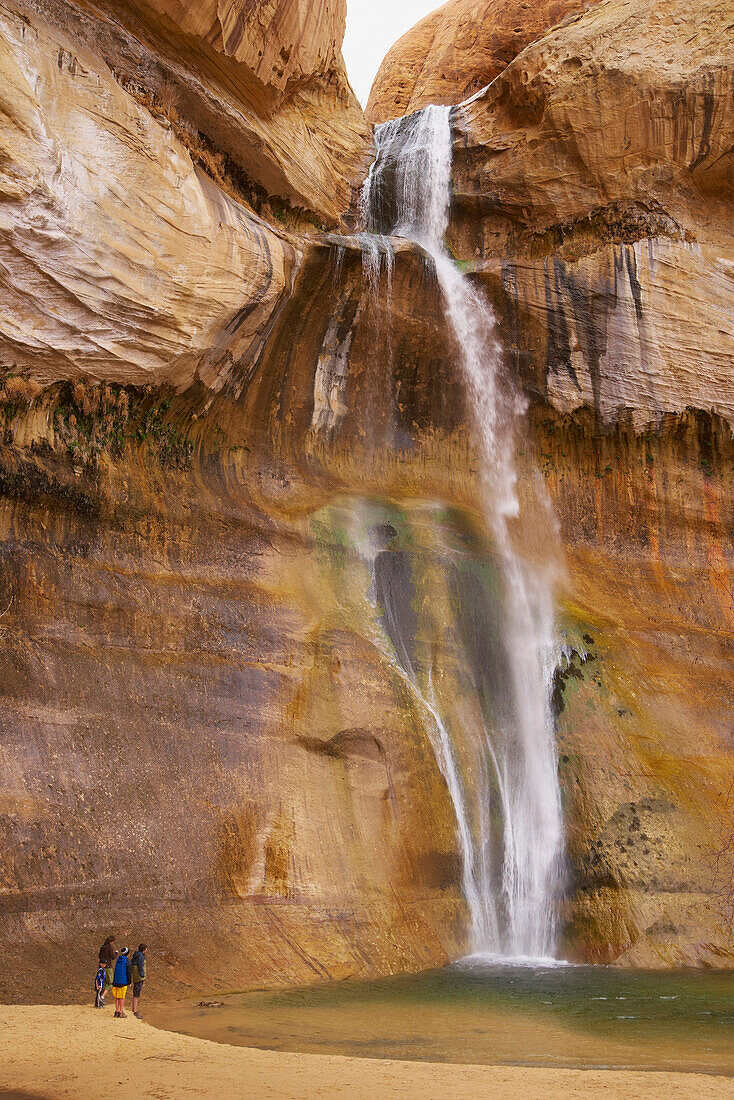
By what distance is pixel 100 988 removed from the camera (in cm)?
871

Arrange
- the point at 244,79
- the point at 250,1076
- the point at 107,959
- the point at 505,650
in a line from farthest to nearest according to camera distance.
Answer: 1. the point at 505,650
2. the point at 244,79
3. the point at 107,959
4. the point at 250,1076

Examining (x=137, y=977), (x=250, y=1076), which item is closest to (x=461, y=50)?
(x=137, y=977)

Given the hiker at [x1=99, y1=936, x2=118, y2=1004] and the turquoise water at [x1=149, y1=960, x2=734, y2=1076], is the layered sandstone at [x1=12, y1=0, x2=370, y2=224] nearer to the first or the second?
the hiker at [x1=99, y1=936, x2=118, y2=1004]

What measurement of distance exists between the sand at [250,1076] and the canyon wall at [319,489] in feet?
7.60

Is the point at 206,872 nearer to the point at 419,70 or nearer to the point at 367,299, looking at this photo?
the point at 367,299

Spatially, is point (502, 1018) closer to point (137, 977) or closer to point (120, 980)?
point (137, 977)

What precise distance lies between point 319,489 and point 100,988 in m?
9.15

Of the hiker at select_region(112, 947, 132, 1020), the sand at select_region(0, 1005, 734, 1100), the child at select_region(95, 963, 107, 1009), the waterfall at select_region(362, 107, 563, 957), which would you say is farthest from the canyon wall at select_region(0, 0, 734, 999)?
the sand at select_region(0, 1005, 734, 1100)

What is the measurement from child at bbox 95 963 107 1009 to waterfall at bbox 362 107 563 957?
211 inches

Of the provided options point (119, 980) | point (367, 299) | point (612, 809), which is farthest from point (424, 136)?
point (119, 980)

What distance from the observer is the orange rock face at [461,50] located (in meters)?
23.3

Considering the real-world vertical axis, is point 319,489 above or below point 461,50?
below

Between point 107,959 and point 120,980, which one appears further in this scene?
point 107,959

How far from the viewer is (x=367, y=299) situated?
15.6 meters
